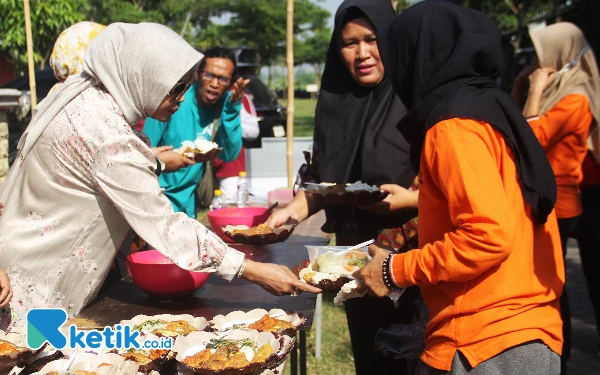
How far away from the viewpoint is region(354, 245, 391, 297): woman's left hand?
195cm

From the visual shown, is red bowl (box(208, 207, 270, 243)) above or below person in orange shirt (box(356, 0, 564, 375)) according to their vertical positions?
below

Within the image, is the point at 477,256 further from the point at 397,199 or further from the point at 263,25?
the point at 263,25

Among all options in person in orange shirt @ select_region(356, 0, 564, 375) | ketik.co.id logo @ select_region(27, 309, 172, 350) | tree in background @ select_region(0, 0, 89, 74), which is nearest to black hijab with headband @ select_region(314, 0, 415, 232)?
person in orange shirt @ select_region(356, 0, 564, 375)

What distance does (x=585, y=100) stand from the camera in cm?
373

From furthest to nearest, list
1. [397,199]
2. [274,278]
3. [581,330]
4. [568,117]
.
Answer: [581,330] < [568,117] < [397,199] < [274,278]

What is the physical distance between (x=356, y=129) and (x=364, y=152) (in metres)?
0.13

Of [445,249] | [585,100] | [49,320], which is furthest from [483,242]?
[585,100]

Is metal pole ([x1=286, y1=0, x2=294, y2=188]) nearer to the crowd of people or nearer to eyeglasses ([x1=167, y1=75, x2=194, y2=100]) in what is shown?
the crowd of people

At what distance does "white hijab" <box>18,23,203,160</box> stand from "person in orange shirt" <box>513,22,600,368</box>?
2.36 meters

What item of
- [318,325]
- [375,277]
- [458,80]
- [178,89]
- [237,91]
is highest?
[458,80]

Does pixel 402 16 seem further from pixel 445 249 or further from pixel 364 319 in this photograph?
pixel 364 319

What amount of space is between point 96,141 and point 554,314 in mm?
1502

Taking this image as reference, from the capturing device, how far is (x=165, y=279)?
2.36 metres

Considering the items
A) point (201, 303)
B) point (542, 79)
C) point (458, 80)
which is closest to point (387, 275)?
point (458, 80)
